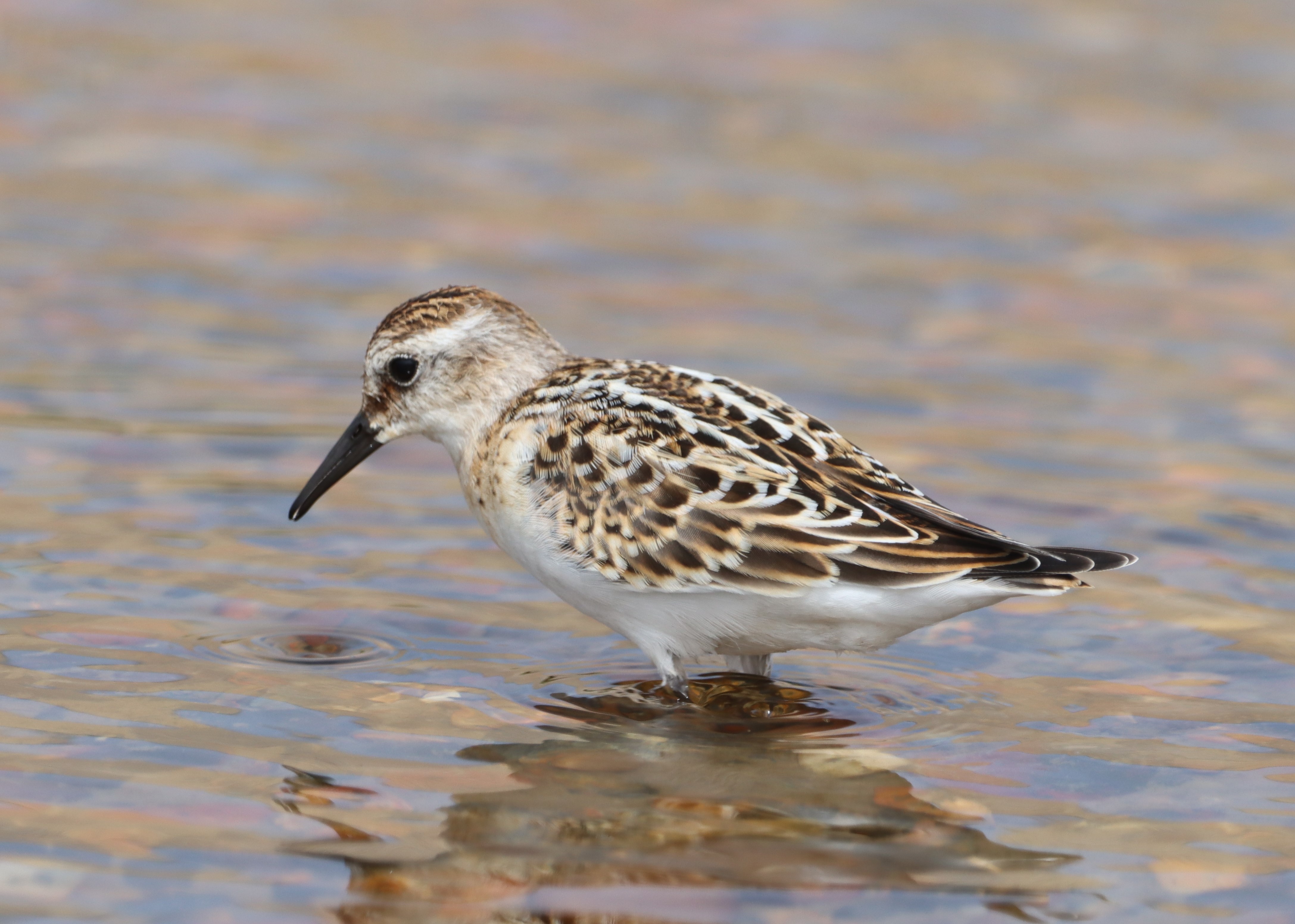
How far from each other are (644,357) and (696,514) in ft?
16.6

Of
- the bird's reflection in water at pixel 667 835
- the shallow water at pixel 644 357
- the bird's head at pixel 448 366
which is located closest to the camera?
the bird's reflection in water at pixel 667 835

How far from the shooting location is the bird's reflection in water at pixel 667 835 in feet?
21.2

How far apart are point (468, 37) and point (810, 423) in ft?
39.4

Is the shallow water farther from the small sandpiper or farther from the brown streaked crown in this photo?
the brown streaked crown

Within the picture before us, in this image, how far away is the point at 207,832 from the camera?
22.1 feet

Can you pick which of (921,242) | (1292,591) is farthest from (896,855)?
(921,242)

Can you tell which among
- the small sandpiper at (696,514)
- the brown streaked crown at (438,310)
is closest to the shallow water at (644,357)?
the small sandpiper at (696,514)

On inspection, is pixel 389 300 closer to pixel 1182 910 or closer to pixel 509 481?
pixel 509 481

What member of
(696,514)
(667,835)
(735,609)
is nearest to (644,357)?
(696,514)

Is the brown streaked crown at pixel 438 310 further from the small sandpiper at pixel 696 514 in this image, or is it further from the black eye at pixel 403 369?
the black eye at pixel 403 369

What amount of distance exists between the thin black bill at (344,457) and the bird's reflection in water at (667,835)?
201 centimetres

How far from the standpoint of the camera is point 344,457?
9.42 m

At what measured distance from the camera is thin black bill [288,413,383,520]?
9391mm

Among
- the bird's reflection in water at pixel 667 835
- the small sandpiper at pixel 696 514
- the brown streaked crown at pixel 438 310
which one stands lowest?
the bird's reflection in water at pixel 667 835
